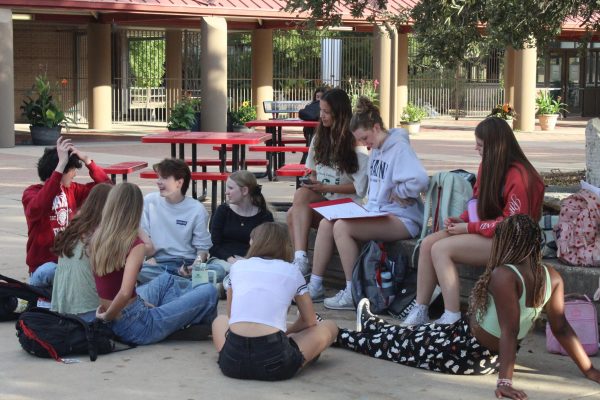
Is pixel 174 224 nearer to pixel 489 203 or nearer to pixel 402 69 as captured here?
pixel 489 203

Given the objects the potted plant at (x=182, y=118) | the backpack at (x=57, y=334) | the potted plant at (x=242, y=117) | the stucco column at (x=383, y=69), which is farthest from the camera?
the stucco column at (x=383, y=69)

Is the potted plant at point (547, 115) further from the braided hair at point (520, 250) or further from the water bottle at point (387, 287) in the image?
the braided hair at point (520, 250)

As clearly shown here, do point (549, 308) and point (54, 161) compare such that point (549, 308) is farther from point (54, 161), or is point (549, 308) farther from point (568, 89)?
point (568, 89)

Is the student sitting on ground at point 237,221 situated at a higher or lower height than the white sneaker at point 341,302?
higher

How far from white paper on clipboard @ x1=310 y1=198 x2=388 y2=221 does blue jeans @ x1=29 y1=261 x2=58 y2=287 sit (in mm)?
1860

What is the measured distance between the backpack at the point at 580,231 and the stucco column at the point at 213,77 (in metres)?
19.5

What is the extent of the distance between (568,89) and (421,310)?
114 feet

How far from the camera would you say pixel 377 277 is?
697cm

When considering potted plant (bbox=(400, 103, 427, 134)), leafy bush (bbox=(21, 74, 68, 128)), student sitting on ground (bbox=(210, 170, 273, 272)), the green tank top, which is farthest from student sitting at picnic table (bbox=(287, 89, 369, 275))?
potted plant (bbox=(400, 103, 427, 134))

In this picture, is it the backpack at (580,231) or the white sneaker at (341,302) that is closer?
the backpack at (580,231)

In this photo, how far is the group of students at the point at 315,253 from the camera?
529cm

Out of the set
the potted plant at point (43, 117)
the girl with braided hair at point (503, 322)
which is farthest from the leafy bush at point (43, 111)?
the girl with braided hair at point (503, 322)

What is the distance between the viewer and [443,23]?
9.02 meters

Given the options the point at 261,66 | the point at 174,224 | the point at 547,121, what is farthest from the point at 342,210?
the point at 547,121
